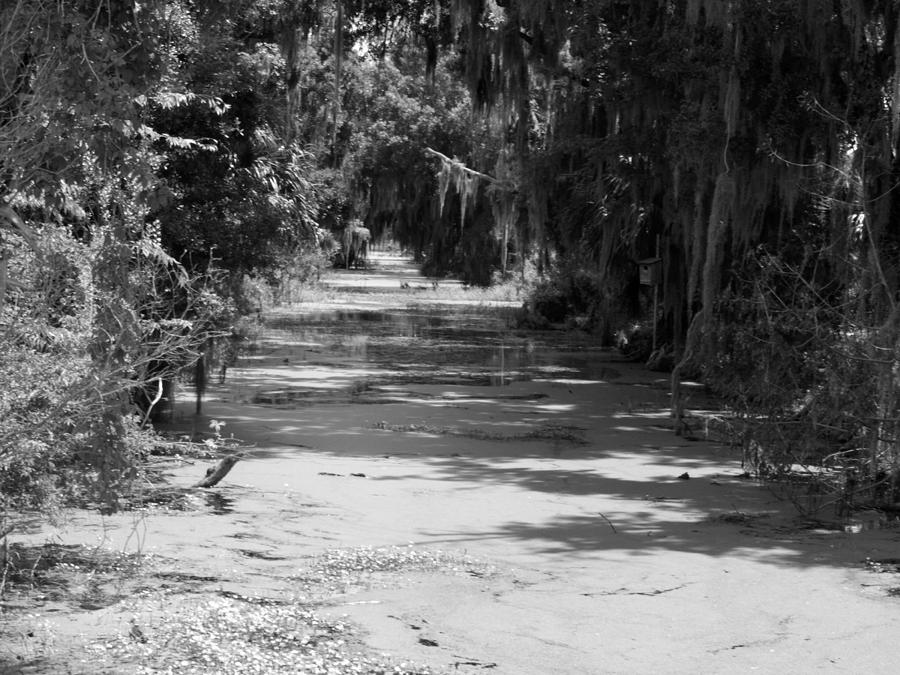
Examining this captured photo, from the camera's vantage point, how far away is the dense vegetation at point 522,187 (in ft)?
20.0

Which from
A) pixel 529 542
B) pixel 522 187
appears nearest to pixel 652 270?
pixel 522 187

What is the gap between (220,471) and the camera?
9797mm

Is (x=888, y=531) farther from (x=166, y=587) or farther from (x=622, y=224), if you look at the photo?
(x=622, y=224)

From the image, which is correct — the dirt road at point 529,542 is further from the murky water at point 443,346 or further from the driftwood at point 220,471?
the murky water at point 443,346

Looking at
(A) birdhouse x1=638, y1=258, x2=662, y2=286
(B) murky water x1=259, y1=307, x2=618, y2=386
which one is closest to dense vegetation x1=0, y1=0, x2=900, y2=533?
(A) birdhouse x1=638, y1=258, x2=662, y2=286

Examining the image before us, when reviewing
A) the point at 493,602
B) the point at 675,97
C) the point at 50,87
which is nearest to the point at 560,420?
the point at 675,97

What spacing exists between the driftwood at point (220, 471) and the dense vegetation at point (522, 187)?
0.93 metres

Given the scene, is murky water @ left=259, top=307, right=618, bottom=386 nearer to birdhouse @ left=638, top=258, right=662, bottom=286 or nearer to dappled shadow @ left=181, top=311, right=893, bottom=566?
dappled shadow @ left=181, top=311, right=893, bottom=566

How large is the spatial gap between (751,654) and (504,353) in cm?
1860

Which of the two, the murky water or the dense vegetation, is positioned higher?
the dense vegetation

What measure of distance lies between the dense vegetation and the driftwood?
36.4 inches

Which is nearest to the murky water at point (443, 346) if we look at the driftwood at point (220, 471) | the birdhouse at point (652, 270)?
the birdhouse at point (652, 270)

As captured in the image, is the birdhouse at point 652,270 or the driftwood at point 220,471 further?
the birdhouse at point 652,270

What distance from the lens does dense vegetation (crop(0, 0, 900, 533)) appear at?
608 centimetres
